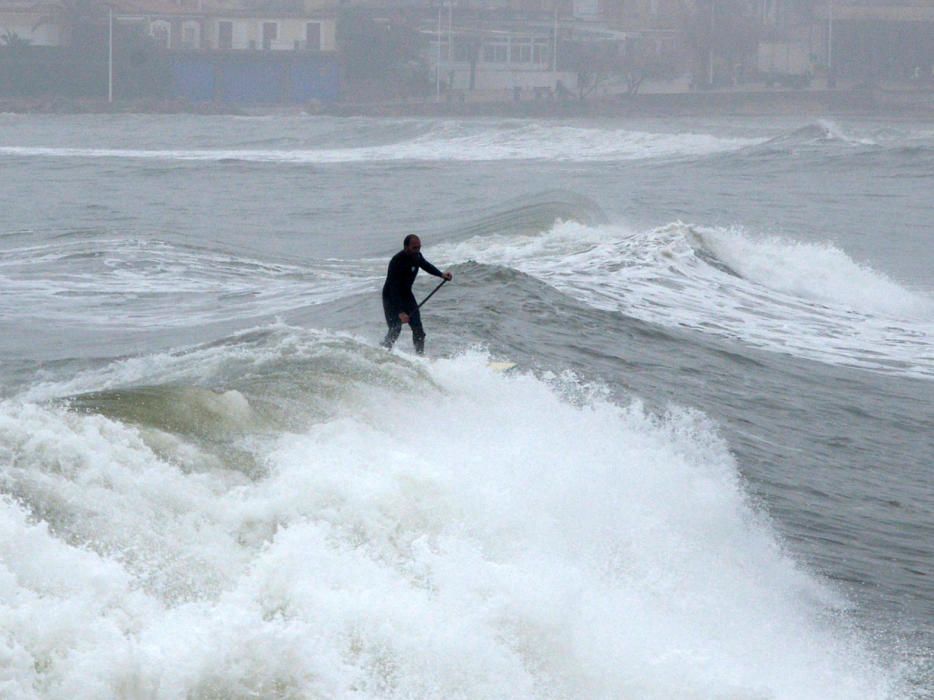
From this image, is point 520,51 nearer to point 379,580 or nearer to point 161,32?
point 161,32

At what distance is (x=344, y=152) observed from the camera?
56312 mm

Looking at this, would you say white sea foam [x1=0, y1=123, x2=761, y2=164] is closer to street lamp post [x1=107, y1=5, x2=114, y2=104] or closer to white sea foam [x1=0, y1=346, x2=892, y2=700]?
street lamp post [x1=107, y1=5, x2=114, y2=104]

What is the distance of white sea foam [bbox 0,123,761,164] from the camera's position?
5178cm

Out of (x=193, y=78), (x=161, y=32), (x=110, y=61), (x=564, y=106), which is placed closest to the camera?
(x=564, y=106)

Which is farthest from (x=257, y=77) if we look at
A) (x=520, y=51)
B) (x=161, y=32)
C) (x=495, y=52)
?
(x=520, y=51)

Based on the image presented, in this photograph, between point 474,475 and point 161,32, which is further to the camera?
point 161,32

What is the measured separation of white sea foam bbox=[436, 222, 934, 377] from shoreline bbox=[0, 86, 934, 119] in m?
65.9

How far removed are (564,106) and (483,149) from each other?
3487cm

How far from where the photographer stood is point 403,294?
11414 mm

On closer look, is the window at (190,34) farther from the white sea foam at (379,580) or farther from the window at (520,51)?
the white sea foam at (379,580)

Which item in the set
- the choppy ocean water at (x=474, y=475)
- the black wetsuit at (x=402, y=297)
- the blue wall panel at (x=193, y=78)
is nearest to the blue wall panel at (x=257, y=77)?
the blue wall panel at (x=193, y=78)

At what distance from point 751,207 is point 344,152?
25.6m

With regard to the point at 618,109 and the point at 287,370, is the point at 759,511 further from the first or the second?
the point at 618,109

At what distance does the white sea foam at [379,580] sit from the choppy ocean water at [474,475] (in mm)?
17
